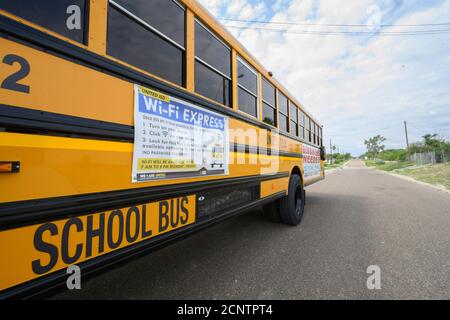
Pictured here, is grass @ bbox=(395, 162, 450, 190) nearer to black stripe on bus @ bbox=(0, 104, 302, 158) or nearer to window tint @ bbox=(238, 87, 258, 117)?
window tint @ bbox=(238, 87, 258, 117)

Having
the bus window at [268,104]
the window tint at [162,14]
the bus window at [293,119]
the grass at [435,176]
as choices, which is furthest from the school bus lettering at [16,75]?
the grass at [435,176]

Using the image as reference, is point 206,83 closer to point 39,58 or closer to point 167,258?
point 39,58

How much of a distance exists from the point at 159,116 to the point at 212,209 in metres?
1.00

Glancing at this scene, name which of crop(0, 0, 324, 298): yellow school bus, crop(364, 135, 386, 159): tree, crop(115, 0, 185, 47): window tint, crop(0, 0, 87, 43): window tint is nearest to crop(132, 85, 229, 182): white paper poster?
crop(0, 0, 324, 298): yellow school bus

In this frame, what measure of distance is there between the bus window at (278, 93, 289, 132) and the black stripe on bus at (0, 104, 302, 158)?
297cm

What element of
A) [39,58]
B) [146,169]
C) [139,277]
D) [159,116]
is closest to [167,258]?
[139,277]

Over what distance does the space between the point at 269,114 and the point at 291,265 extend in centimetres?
210

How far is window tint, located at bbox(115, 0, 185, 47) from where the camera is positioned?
4.83ft

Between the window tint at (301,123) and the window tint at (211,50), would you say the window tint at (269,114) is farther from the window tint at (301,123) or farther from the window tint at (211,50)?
the window tint at (301,123)

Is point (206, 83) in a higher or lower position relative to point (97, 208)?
higher

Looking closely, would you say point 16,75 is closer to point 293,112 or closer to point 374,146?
point 293,112

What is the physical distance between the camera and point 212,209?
2092 millimetres

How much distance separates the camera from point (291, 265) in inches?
98.0

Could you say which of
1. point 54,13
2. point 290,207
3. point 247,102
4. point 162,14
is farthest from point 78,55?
point 290,207
